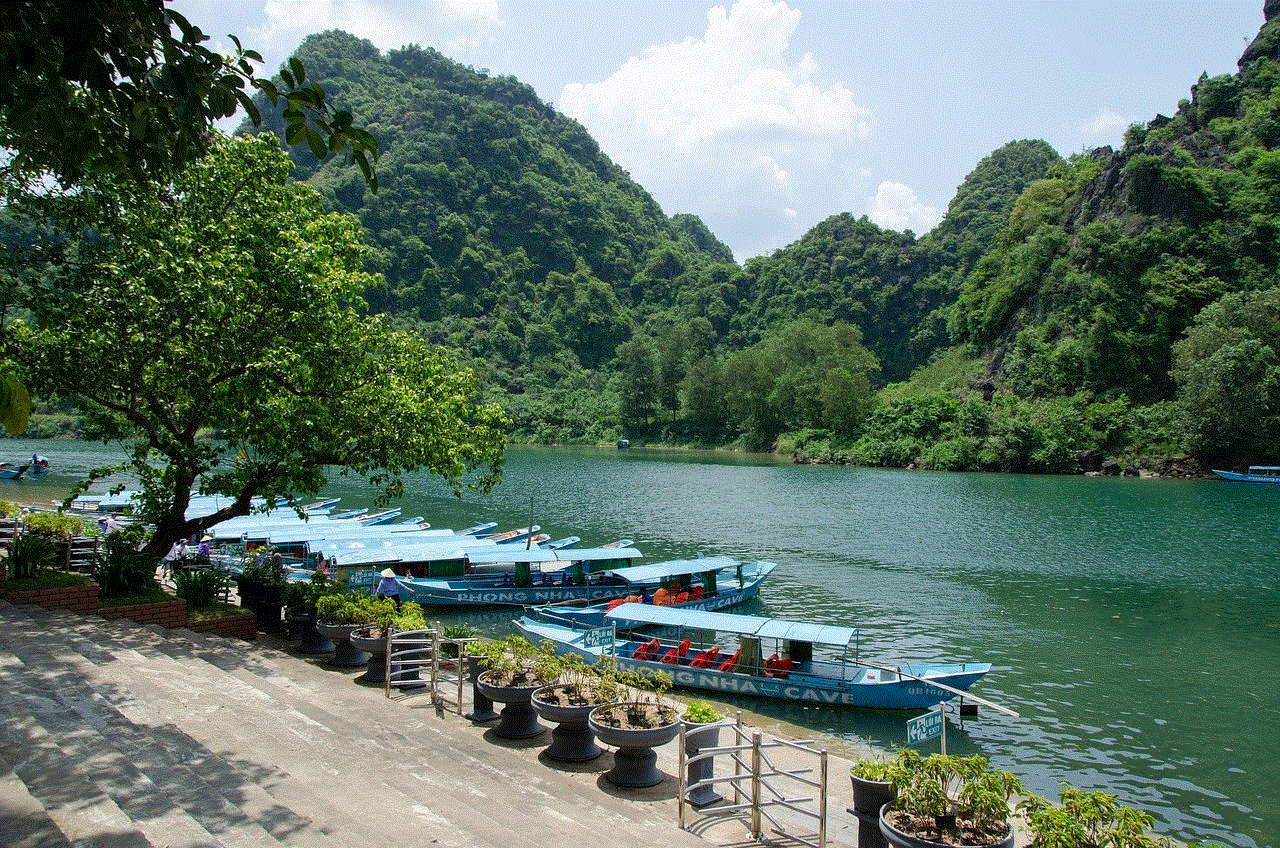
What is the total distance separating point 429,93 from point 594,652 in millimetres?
196780

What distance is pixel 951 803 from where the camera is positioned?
23.2 ft

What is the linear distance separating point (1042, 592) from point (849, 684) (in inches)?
647

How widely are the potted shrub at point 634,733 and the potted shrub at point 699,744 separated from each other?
0.21 metres

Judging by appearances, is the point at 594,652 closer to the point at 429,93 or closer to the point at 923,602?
the point at 923,602

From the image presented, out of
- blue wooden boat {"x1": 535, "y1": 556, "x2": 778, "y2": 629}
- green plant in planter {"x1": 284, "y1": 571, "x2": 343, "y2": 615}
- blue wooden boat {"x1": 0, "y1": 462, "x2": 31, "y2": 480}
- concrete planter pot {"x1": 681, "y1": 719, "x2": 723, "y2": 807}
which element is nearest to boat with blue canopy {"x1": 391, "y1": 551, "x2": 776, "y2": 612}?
blue wooden boat {"x1": 535, "y1": 556, "x2": 778, "y2": 629}

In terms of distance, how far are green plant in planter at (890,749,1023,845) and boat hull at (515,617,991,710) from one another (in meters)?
10.6

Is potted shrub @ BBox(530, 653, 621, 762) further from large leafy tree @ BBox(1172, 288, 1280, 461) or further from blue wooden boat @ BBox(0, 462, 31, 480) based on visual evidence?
large leafy tree @ BBox(1172, 288, 1280, 461)

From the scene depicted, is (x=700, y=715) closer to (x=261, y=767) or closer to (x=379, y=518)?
(x=261, y=767)

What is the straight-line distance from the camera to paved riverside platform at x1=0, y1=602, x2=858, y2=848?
554 centimetres

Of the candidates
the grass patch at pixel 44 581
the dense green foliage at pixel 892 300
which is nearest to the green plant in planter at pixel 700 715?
the dense green foliage at pixel 892 300

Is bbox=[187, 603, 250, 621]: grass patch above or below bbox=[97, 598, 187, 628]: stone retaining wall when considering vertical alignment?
below

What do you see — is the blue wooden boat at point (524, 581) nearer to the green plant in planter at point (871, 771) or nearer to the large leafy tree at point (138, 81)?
the green plant in planter at point (871, 771)

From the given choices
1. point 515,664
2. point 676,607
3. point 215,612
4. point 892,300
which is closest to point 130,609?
point 215,612

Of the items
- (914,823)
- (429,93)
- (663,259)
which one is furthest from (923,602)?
(429,93)
